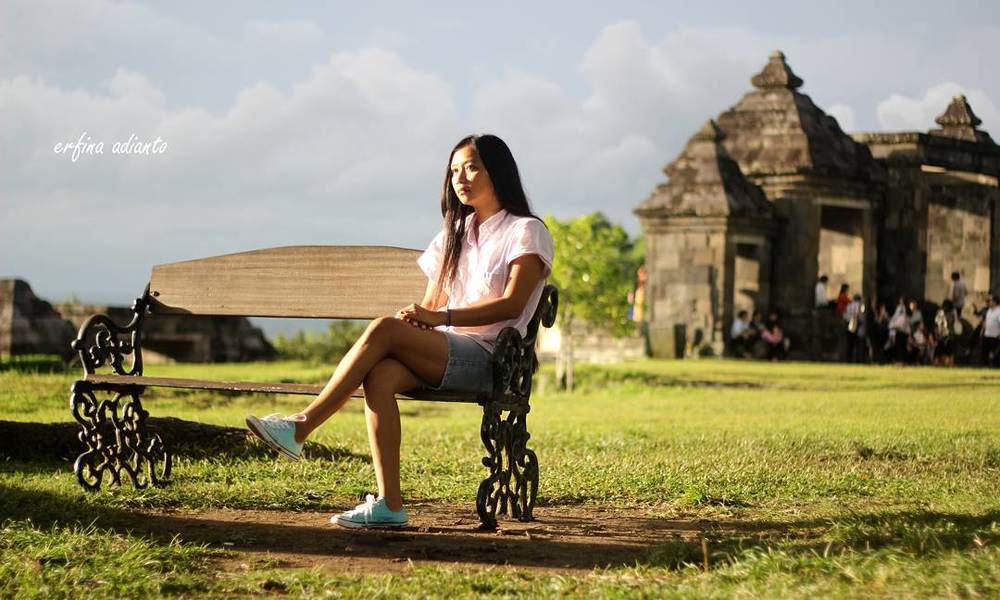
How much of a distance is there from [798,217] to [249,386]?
999 inches

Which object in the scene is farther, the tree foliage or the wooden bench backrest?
the tree foliage

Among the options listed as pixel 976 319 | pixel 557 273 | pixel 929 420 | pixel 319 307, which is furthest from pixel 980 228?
pixel 319 307

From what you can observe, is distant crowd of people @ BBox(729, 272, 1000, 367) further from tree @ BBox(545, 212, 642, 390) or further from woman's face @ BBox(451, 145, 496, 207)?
woman's face @ BBox(451, 145, 496, 207)

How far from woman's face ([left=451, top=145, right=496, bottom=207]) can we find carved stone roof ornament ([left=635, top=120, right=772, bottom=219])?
2267cm

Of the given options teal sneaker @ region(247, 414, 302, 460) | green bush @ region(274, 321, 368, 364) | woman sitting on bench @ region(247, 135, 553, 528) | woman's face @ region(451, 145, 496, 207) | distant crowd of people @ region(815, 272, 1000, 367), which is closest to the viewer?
teal sneaker @ region(247, 414, 302, 460)

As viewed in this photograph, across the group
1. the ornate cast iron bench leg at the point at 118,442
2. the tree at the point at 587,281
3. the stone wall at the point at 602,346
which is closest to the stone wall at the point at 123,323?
the tree at the point at 587,281

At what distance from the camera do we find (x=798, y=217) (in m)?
30.8

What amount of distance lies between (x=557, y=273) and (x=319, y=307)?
53.4 feet

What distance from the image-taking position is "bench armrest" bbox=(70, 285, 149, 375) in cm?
753

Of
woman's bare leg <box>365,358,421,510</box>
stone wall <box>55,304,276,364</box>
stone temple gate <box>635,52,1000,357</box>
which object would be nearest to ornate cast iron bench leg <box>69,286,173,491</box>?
woman's bare leg <box>365,358,421,510</box>

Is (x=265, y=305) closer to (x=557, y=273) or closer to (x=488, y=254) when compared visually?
(x=488, y=254)

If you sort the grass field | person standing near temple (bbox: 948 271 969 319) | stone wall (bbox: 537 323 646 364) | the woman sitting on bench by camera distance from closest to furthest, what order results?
the grass field → the woman sitting on bench → stone wall (bbox: 537 323 646 364) → person standing near temple (bbox: 948 271 969 319)

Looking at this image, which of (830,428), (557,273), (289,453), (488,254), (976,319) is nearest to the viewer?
(289,453)

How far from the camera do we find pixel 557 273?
23.8m
